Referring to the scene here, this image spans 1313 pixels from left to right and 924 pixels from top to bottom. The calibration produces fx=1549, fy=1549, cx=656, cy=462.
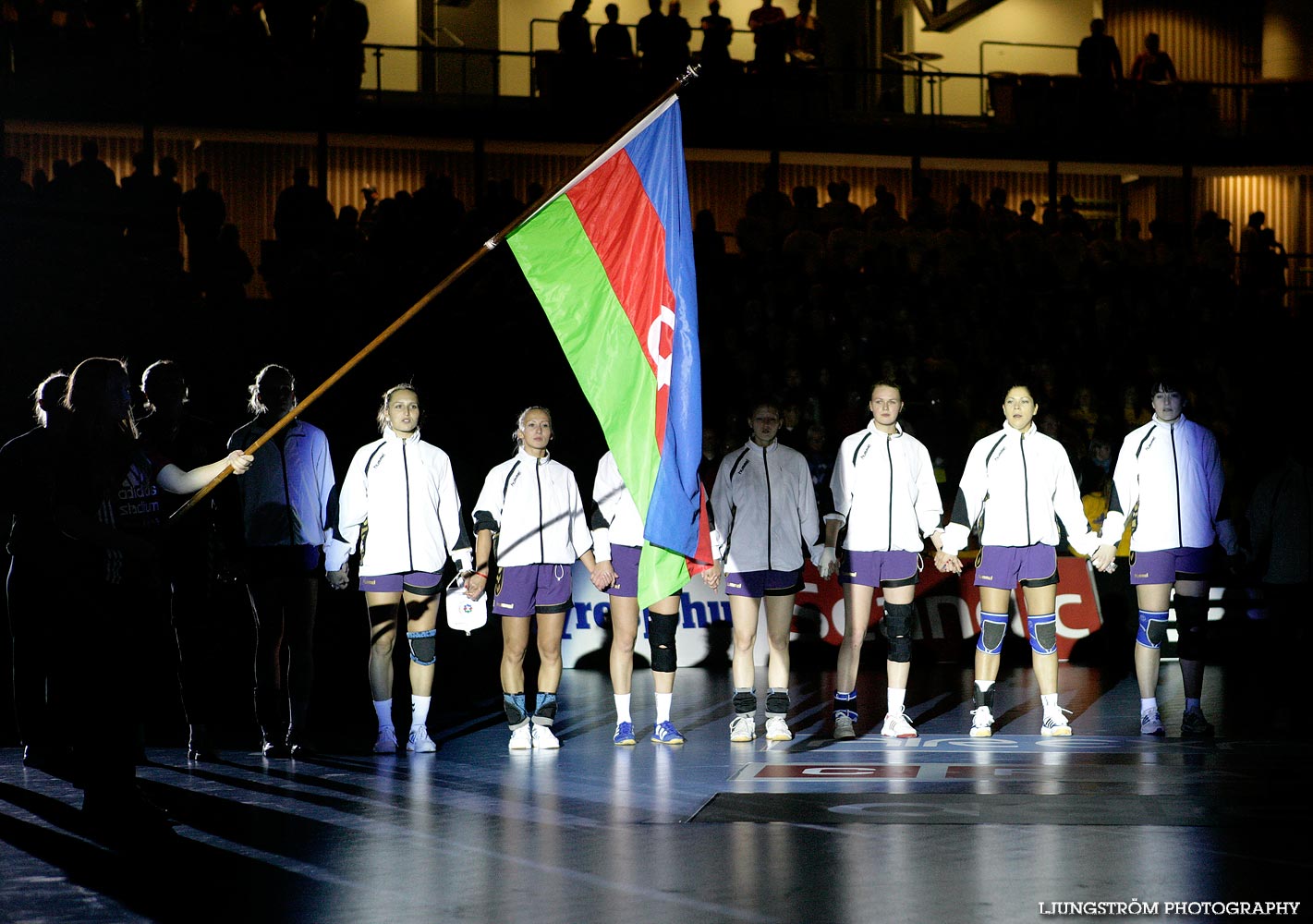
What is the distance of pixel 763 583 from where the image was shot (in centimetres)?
979

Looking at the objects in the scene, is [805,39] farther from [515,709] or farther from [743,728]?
[515,709]

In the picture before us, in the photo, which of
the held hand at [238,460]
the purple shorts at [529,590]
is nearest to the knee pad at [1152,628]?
the purple shorts at [529,590]

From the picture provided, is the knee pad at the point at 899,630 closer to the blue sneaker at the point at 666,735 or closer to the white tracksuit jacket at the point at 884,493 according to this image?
the white tracksuit jacket at the point at 884,493

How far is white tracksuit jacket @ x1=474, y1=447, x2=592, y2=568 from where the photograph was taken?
31.2 feet

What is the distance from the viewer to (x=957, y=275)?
19.2 metres

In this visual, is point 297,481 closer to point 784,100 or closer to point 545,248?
point 545,248

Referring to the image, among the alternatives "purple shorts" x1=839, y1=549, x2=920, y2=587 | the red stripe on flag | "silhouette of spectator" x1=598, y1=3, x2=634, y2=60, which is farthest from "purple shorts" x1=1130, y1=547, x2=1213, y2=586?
"silhouette of spectator" x1=598, y1=3, x2=634, y2=60

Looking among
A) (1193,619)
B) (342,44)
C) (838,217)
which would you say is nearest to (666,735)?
(1193,619)

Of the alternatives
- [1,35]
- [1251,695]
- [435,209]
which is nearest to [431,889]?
[1251,695]

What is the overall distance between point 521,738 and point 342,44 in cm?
1401

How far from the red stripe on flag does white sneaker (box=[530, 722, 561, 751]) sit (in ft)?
8.23

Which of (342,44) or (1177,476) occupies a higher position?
(342,44)

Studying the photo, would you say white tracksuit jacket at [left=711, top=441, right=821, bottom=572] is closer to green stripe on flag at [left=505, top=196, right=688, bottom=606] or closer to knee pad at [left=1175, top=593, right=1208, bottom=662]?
green stripe on flag at [left=505, top=196, right=688, bottom=606]

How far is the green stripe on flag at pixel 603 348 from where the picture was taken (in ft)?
25.3
